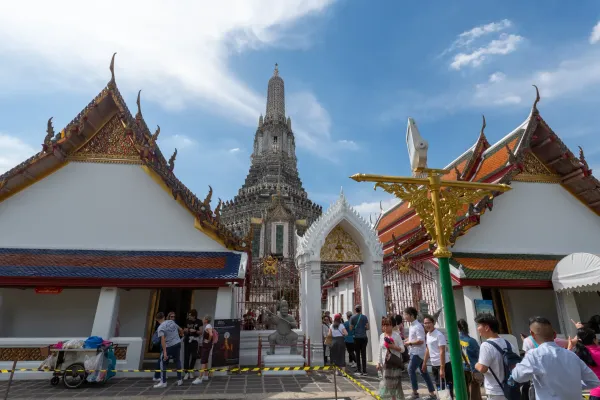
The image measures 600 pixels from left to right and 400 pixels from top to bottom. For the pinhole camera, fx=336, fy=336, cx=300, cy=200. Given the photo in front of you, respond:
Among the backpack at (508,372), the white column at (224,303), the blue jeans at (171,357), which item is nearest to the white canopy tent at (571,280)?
the backpack at (508,372)

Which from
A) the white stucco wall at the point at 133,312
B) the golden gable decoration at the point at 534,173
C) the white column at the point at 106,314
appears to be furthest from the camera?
the golden gable decoration at the point at 534,173

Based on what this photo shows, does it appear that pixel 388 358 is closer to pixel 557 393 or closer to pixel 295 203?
pixel 557 393

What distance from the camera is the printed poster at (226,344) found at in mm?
7074

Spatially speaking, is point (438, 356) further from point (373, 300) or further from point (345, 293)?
point (345, 293)

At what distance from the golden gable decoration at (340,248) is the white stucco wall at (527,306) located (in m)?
4.78

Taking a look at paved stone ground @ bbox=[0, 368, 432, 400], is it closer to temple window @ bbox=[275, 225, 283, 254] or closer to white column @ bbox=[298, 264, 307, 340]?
white column @ bbox=[298, 264, 307, 340]

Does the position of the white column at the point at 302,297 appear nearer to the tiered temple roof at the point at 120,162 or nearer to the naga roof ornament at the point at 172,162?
the tiered temple roof at the point at 120,162

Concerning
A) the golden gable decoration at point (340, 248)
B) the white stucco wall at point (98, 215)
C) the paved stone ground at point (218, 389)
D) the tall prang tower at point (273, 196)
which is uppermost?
the tall prang tower at point (273, 196)

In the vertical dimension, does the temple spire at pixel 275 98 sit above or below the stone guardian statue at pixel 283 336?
above

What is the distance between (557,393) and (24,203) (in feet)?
38.4

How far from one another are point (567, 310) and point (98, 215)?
42.7ft

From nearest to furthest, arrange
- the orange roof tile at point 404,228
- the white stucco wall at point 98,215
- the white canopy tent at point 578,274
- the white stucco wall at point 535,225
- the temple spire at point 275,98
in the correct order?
1. the white canopy tent at point 578,274
2. the white stucco wall at point 98,215
3. the white stucco wall at point 535,225
4. the orange roof tile at point 404,228
5. the temple spire at point 275,98

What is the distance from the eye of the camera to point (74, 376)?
20.5 feet

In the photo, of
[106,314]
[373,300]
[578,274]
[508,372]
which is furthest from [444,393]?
[106,314]
